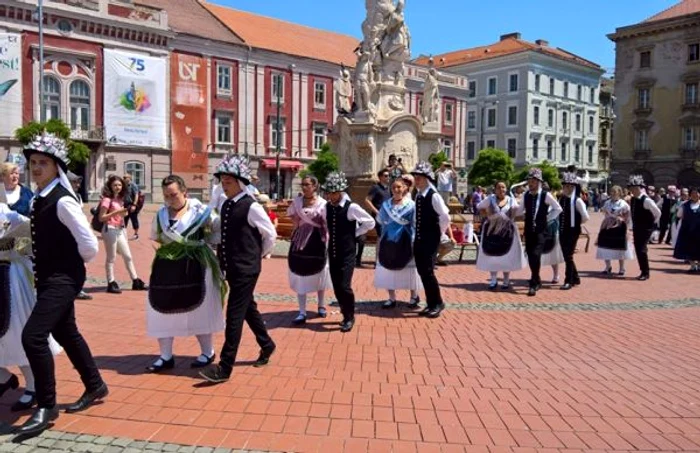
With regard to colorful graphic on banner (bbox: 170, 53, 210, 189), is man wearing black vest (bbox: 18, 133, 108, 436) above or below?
below

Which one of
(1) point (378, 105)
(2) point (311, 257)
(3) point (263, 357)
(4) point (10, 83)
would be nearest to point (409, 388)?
(3) point (263, 357)

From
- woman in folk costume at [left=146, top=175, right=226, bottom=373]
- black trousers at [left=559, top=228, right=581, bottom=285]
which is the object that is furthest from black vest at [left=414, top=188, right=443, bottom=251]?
black trousers at [left=559, top=228, right=581, bottom=285]

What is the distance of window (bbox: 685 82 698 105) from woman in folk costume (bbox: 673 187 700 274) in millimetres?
46450

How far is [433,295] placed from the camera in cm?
829

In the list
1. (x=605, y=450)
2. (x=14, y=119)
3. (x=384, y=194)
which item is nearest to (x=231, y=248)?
(x=605, y=450)

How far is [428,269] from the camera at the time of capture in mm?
8195

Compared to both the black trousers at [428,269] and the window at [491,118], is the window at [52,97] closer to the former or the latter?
the black trousers at [428,269]

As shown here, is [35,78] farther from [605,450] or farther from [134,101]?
[605,450]

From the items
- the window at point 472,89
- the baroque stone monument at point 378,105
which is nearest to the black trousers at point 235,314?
the baroque stone monument at point 378,105

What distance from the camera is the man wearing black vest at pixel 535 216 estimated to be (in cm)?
1049

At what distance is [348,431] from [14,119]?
39.5m

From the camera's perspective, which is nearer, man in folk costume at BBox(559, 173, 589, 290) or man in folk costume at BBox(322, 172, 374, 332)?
man in folk costume at BBox(322, 172, 374, 332)

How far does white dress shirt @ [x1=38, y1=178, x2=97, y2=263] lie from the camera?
445cm

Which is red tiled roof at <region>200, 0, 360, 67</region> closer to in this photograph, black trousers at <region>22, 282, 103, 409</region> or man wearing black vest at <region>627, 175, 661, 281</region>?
man wearing black vest at <region>627, 175, 661, 281</region>
